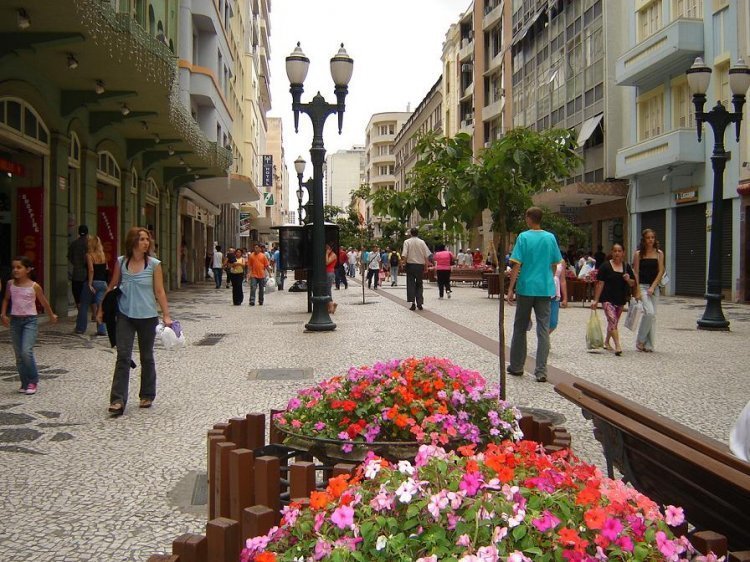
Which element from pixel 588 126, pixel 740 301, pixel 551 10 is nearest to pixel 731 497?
pixel 740 301

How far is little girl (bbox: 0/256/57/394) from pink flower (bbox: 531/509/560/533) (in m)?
6.87

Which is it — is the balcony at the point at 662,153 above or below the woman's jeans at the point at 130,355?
above

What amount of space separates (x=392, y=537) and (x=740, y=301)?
Result: 24.3m

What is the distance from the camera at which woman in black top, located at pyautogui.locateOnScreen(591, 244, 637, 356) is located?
1114 centimetres

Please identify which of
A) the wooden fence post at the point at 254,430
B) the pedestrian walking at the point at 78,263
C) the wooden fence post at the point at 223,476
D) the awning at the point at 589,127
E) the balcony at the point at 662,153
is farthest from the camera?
the awning at the point at 589,127

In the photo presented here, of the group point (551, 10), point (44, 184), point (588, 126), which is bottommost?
point (44, 184)

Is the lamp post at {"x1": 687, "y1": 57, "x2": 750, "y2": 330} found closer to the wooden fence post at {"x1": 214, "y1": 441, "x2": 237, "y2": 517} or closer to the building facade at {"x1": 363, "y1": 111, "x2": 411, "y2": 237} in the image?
the wooden fence post at {"x1": 214, "y1": 441, "x2": 237, "y2": 517}

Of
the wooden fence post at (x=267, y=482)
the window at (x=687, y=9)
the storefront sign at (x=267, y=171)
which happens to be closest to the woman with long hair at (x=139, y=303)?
the wooden fence post at (x=267, y=482)

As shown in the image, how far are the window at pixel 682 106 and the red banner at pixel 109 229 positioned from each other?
18607 millimetres

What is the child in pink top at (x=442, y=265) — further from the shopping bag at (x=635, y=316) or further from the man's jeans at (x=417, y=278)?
the shopping bag at (x=635, y=316)

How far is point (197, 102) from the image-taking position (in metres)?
33.1

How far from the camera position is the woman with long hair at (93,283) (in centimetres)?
1320

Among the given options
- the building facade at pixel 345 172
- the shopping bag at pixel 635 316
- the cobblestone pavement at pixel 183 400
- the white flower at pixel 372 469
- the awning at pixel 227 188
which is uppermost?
the building facade at pixel 345 172

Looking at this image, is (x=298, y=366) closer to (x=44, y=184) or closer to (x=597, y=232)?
(x=44, y=184)
